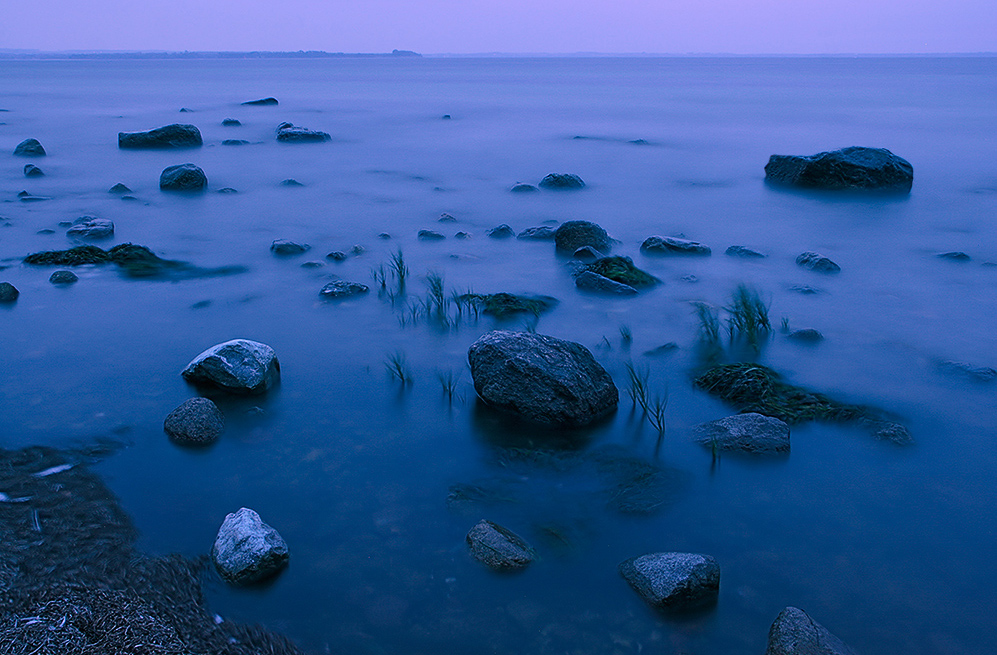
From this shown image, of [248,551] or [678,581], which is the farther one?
[248,551]

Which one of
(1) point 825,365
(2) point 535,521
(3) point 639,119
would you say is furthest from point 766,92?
(2) point 535,521

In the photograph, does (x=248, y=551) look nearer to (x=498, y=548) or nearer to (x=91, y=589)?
(x=91, y=589)

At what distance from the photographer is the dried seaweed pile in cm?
341

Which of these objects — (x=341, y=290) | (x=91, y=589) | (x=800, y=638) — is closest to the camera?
(x=800, y=638)

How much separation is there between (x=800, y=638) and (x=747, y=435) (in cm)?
192

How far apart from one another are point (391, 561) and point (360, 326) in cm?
374

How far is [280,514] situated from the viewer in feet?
14.7

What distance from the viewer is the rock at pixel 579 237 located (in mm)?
10133

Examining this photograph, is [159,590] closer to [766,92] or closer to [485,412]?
[485,412]

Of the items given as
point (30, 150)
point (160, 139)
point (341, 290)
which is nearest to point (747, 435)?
point (341, 290)

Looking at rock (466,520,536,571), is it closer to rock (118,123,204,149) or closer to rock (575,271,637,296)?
rock (575,271,637,296)

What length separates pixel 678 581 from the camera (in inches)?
148

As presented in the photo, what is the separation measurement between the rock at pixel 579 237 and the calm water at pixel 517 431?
20.1 inches

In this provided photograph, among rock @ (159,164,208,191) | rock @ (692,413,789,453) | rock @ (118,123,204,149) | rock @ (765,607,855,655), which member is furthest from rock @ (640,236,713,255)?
rock @ (118,123,204,149)
